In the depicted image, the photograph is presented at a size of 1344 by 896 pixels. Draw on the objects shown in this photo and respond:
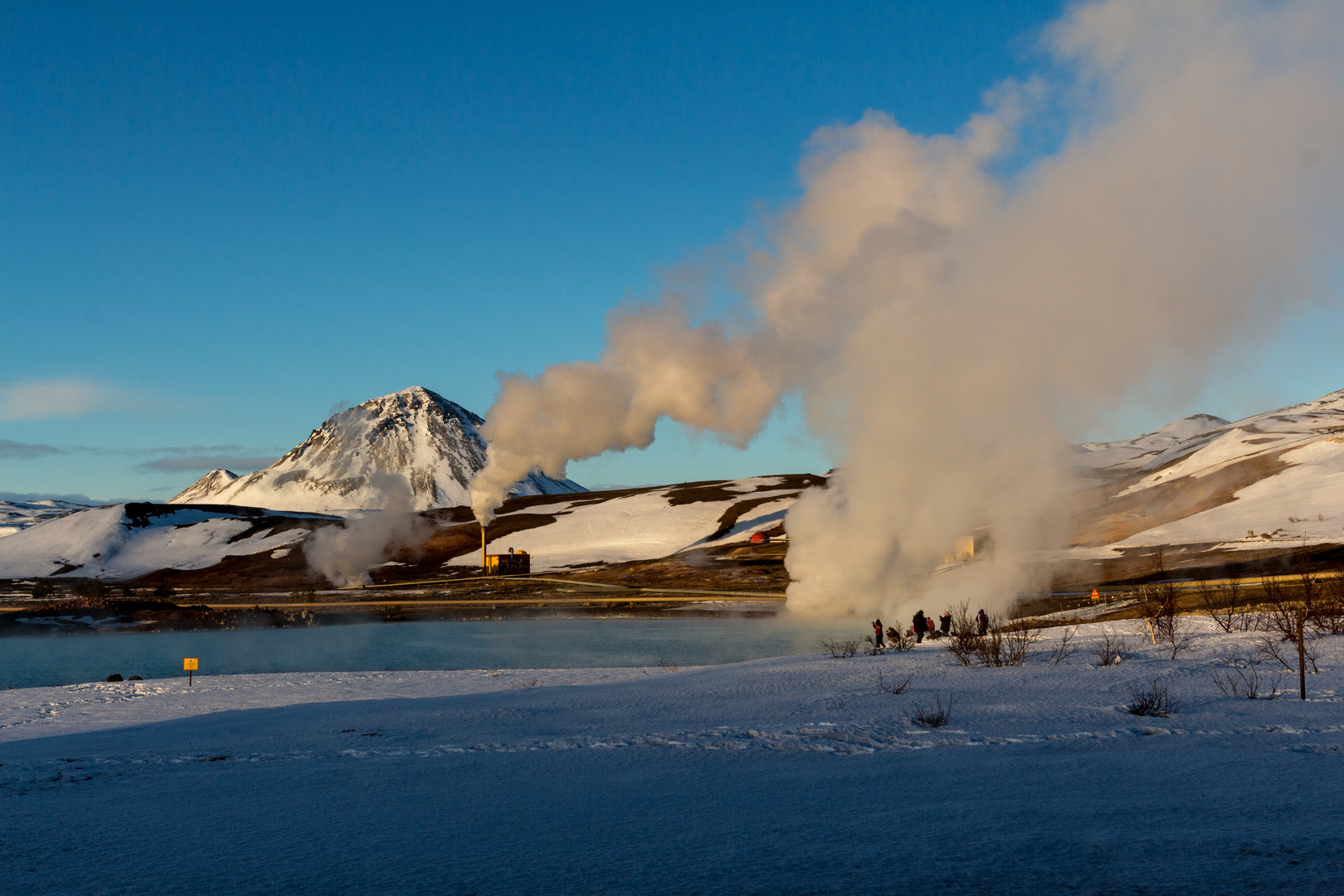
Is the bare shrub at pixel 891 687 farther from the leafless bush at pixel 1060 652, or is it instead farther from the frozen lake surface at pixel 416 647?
the frozen lake surface at pixel 416 647

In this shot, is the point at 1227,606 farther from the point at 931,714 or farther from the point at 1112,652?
the point at 931,714

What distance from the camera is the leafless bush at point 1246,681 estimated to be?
56.3 feet

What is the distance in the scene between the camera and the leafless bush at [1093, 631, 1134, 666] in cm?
2378

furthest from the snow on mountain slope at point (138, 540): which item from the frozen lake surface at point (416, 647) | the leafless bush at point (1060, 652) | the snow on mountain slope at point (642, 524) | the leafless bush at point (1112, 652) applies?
the leafless bush at point (1112, 652)

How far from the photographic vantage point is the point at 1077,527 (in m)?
101

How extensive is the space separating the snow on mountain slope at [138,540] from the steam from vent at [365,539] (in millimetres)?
16082

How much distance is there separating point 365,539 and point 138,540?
166 feet

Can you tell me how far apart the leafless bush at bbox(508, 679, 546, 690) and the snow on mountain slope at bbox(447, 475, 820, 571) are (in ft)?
320

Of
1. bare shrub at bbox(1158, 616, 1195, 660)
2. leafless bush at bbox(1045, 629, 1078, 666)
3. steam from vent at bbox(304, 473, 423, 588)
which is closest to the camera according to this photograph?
leafless bush at bbox(1045, 629, 1078, 666)

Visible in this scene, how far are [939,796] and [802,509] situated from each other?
210 feet

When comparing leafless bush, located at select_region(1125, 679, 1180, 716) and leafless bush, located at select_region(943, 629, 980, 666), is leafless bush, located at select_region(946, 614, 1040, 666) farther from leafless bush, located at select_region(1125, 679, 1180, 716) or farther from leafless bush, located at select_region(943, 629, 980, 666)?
leafless bush, located at select_region(1125, 679, 1180, 716)

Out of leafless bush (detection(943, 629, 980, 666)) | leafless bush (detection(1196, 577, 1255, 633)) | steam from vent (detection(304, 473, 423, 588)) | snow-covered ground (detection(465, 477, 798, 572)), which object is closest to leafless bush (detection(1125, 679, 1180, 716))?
leafless bush (detection(943, 629, 980, 666))

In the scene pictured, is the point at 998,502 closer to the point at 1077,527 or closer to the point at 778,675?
the point at 1077,527

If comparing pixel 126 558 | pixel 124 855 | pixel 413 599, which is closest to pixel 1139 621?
pixel 124 855
